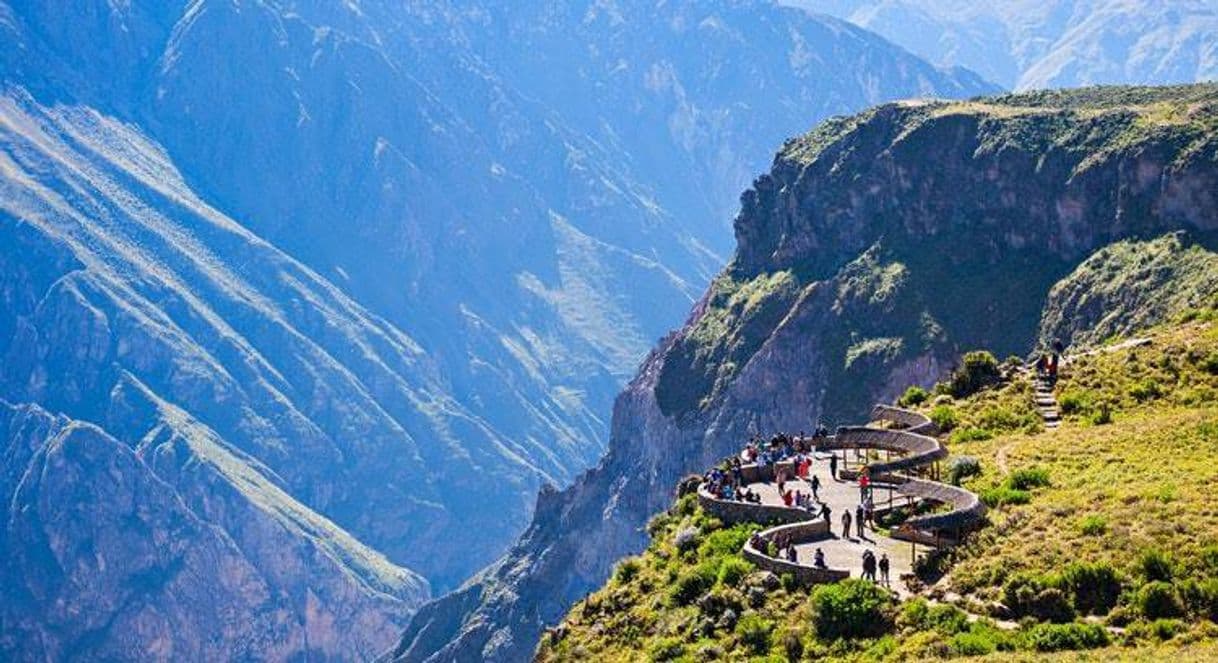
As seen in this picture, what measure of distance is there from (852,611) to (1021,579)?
5260 millimetres

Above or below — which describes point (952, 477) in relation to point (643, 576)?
above

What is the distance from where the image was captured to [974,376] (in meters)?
107

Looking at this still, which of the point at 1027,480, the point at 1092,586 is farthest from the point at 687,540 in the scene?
the point at 1092,586

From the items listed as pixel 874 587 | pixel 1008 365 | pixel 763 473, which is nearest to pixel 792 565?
pixel 874 587

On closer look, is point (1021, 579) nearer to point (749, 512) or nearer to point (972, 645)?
point (972, 645)

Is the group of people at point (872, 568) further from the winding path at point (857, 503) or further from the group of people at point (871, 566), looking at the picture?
the winding path at point (857, 503)

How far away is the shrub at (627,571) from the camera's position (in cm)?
8269

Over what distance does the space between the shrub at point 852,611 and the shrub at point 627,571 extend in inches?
790

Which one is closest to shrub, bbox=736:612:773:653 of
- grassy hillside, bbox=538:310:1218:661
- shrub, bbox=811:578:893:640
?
grassy hillside, bbox=538:310:1218:661

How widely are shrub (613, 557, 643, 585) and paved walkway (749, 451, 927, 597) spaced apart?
5.95 meters

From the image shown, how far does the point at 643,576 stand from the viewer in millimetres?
80688

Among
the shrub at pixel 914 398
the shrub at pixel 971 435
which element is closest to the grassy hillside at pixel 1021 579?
the shrub at pixel 971 435

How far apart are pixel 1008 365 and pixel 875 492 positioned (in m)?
39.1

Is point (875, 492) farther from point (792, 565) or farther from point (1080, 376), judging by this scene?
point (1080, 376)
